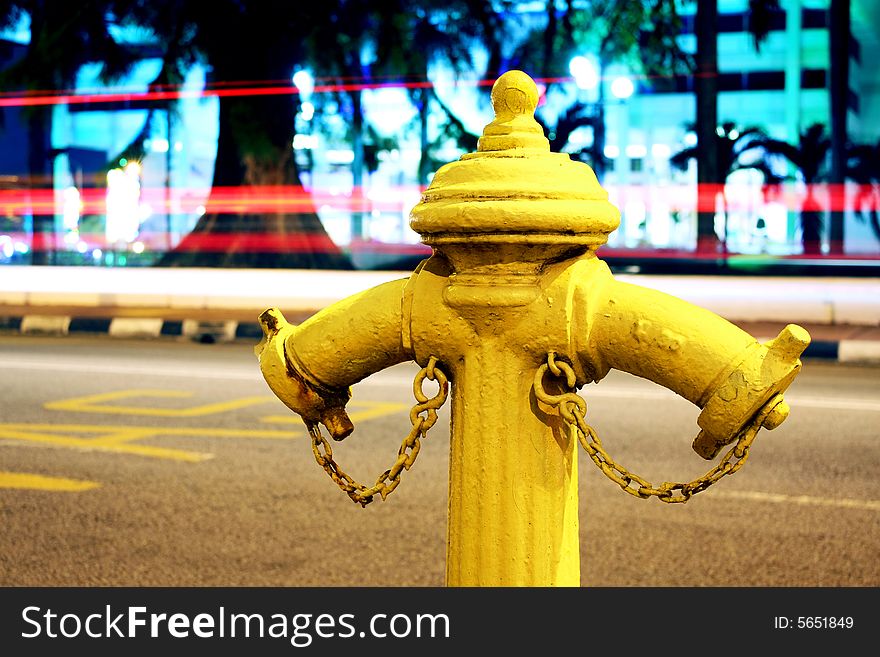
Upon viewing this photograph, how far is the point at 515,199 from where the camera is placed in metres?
2.17

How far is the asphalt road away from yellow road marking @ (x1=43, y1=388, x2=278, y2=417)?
0.03 meters

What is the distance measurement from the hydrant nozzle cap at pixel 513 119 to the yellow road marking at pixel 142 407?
5.69m

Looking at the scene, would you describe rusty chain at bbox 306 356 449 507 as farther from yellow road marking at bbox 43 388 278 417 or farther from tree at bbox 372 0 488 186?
tree at bbox 372 0 488 186

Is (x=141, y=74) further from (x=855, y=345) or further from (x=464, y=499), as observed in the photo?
(x=464, y=499)

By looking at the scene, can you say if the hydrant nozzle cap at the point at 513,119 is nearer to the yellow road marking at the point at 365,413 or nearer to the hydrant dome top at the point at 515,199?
the hydrant dome top at the point at 515,199

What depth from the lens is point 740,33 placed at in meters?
55.7

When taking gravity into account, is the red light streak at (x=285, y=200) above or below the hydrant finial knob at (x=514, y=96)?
above

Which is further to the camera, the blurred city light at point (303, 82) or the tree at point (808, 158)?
the tree at point (808, 158)

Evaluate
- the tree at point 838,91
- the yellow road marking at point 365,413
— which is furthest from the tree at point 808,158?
the yellow road marking at point 365,413

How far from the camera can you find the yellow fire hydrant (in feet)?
7.11

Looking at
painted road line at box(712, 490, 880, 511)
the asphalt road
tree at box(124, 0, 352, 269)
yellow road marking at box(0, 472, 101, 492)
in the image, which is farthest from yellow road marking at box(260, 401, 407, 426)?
tree at box(124, 0, 352, 269)

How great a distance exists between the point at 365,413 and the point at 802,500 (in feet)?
10.3

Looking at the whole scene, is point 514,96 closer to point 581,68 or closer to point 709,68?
point 709,68

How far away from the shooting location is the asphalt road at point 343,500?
453 cm
